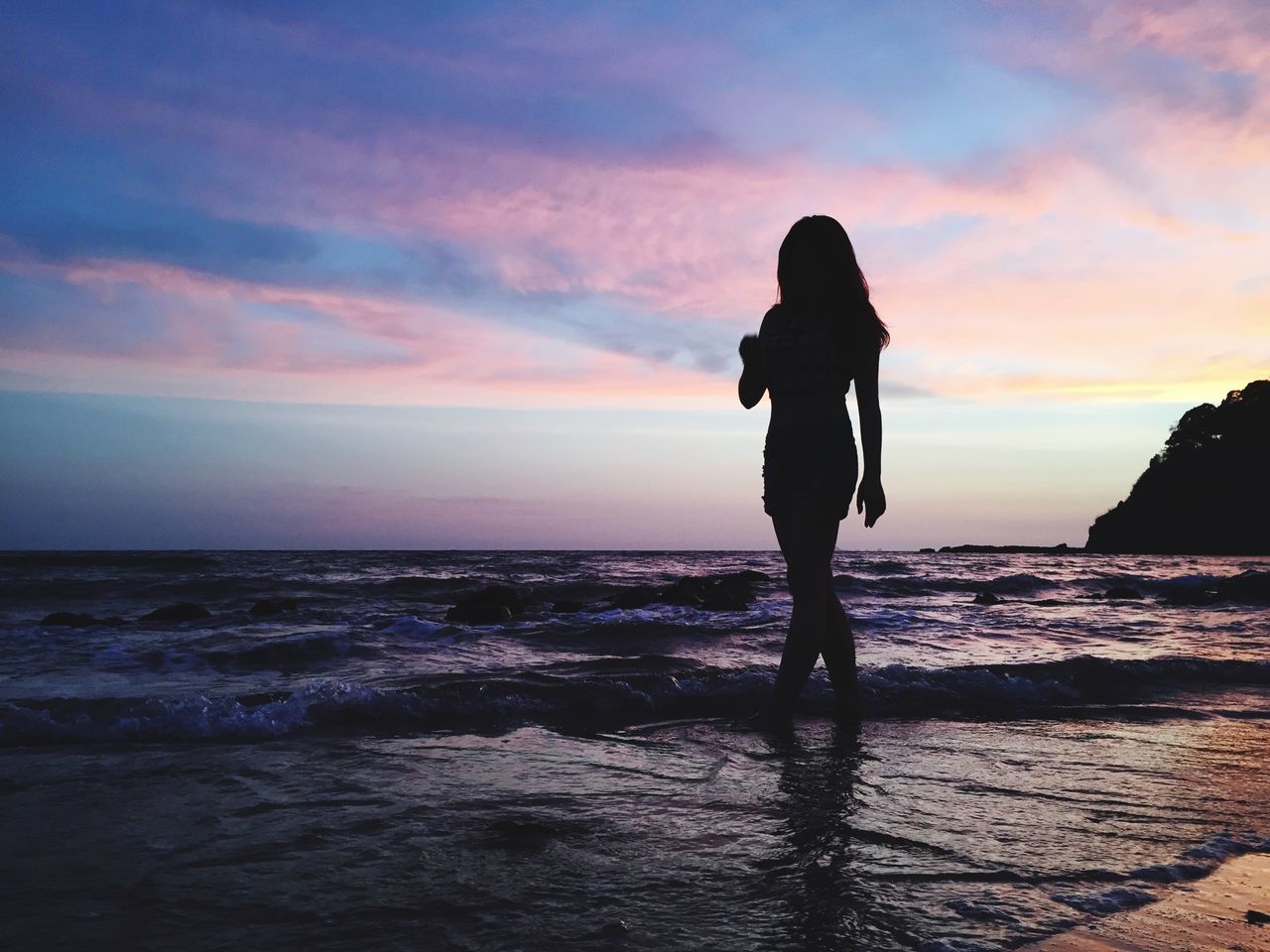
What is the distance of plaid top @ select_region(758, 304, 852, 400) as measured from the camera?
3717mm

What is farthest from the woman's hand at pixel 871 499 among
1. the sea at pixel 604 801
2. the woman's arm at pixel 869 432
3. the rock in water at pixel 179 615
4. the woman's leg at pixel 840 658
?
the rock in water at pixel 179 615

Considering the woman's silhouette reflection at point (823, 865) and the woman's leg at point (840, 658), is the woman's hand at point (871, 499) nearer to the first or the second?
the woman's leg at point (840, 658)

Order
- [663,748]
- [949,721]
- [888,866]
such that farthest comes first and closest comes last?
[949,721]
[663,748]
[888,866]

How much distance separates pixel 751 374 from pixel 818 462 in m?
0.56

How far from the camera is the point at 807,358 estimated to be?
147 inches

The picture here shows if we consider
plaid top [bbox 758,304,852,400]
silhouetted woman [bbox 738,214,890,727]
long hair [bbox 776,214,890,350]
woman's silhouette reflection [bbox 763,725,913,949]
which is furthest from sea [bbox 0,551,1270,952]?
long hair [bbox 776,214,890,350]

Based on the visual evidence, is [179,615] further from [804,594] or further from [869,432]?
[869,432]

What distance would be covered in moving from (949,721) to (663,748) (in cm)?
158

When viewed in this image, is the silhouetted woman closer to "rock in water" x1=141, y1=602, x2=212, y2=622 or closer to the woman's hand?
the woman's hand

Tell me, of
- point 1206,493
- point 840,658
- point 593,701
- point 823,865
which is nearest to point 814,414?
point 840,658

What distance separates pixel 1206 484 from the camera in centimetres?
6312

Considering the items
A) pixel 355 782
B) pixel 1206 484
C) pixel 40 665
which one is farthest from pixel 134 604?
pixel 1206 484

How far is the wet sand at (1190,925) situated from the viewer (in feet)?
5.01

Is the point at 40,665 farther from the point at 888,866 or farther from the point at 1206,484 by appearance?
the point at 1206,484
